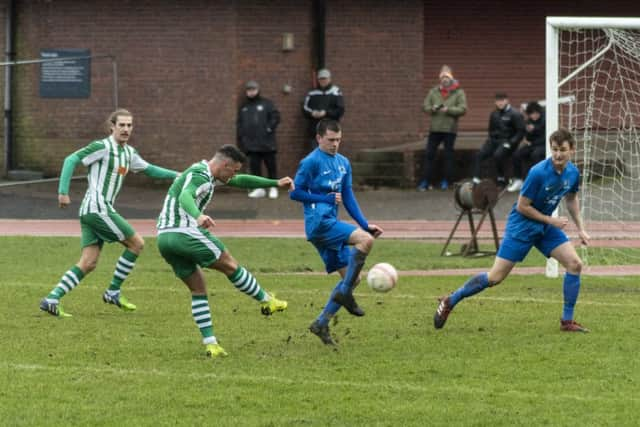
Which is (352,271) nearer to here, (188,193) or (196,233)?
(196,233)

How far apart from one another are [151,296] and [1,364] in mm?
3998

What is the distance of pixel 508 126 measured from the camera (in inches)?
927

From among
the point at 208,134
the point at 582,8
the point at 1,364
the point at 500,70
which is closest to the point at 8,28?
the point at 208,134

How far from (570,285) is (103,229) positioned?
428 centimetres

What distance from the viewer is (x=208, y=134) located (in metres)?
25.5

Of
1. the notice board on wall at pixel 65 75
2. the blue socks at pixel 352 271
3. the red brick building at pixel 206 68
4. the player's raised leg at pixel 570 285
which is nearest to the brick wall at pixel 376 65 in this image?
the red brick building at pixel 206 68

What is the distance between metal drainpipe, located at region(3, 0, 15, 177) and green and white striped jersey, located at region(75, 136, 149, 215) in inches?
546

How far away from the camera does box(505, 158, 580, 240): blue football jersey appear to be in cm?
1121

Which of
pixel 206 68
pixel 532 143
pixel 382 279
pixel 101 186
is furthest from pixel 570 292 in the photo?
pixel 206 68

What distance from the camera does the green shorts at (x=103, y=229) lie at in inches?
492

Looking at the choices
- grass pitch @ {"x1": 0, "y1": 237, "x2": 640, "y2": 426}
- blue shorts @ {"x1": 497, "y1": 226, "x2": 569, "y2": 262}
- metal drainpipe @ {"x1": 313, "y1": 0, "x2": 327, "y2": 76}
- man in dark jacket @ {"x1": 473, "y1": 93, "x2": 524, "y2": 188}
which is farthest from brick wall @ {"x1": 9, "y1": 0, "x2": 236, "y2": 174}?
blue shorts @ {"x1": 497, "y1": 226, "x2": 569, "y2": 262}

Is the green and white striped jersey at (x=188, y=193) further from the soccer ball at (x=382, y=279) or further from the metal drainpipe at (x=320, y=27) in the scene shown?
the metal drainpipe at (x=320, y=27)

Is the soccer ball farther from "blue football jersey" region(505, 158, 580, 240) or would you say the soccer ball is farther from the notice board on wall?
the notice board on wall

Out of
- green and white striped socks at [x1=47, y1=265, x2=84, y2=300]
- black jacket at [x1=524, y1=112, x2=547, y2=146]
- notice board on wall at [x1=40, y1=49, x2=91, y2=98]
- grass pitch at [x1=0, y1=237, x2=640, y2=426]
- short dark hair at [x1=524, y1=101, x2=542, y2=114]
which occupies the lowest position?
grass pitch at [x1=0, y1=237, x2=640, y2=426]
